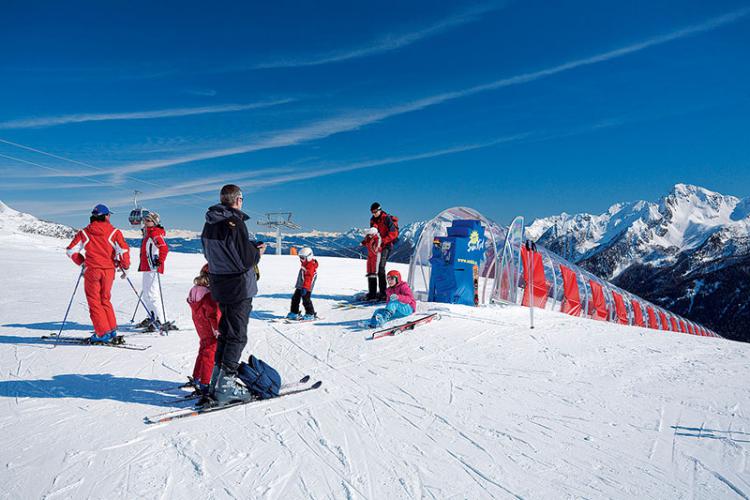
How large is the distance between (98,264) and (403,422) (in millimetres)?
5208

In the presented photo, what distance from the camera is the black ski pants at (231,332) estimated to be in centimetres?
382

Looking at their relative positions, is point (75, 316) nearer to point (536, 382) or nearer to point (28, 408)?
point (28, 408)

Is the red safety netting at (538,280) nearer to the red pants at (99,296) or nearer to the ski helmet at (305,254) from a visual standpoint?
the ski helmet at (305,254)

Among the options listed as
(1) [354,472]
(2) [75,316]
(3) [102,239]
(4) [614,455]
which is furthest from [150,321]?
(4) [614,455]

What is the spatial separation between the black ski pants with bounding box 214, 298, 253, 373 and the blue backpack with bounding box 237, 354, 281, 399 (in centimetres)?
22

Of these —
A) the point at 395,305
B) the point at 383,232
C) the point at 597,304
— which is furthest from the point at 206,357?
the point at 597,304

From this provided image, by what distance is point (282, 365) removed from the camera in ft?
18.4

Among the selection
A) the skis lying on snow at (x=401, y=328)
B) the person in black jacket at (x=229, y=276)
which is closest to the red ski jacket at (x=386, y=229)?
the skis lying on snow at (x=401, y=328)

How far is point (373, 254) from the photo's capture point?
9680 mm

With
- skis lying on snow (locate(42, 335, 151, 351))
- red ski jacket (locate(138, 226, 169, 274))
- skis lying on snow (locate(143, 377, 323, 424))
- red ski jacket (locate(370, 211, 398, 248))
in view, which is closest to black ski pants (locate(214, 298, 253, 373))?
skis lying on snow (locate(143, 377, 323, 424))

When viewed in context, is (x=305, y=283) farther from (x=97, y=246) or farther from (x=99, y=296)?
(x=97, y=246)

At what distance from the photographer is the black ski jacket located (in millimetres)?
3682

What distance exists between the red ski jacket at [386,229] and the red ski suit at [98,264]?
213 inches

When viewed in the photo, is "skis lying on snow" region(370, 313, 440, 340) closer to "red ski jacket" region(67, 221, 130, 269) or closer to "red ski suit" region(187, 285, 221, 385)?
"red ski suit" region(187, 285, 221, 385)
